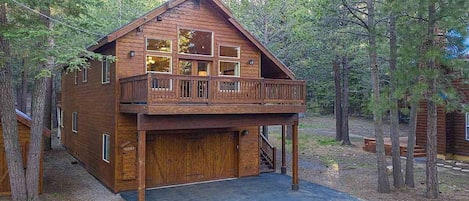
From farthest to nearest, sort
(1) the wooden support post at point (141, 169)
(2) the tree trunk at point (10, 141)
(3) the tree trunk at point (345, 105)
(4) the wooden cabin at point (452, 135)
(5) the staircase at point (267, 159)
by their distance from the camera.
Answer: (3) the tree trunk at point (345, 105), (4) the wooden cabin at point (452, 135), (5) the staircase at point (267, 159), (2) the tree trunk at point (10, 141), (1) the wooden support post at point (141, 169)

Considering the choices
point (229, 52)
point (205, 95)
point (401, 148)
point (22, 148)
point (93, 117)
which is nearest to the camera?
point (205, 95)

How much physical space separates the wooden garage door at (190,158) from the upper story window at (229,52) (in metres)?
2.87

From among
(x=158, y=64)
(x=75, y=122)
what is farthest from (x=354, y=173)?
(x=75, y=122)

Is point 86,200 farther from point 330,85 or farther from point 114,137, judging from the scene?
point 330,85

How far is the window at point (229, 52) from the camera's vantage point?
12834 mm

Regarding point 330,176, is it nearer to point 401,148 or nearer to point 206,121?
point 206,121

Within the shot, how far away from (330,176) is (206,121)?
6.03m

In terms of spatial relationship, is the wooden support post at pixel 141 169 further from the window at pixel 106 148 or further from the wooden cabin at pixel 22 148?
the wooden cabin at pixel 22 148

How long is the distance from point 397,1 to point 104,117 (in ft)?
32.2

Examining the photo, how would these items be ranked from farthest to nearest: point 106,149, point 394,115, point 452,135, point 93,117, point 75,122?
point 452,135, point 75,122, point 93,117, point 106,149, point 394,115

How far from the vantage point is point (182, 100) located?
9391 millimetres

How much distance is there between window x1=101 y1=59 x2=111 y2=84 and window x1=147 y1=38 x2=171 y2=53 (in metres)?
1.52

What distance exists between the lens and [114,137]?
11086mm

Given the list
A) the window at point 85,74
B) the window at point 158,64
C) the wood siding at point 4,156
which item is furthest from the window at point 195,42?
the wood siding at point 4,156
